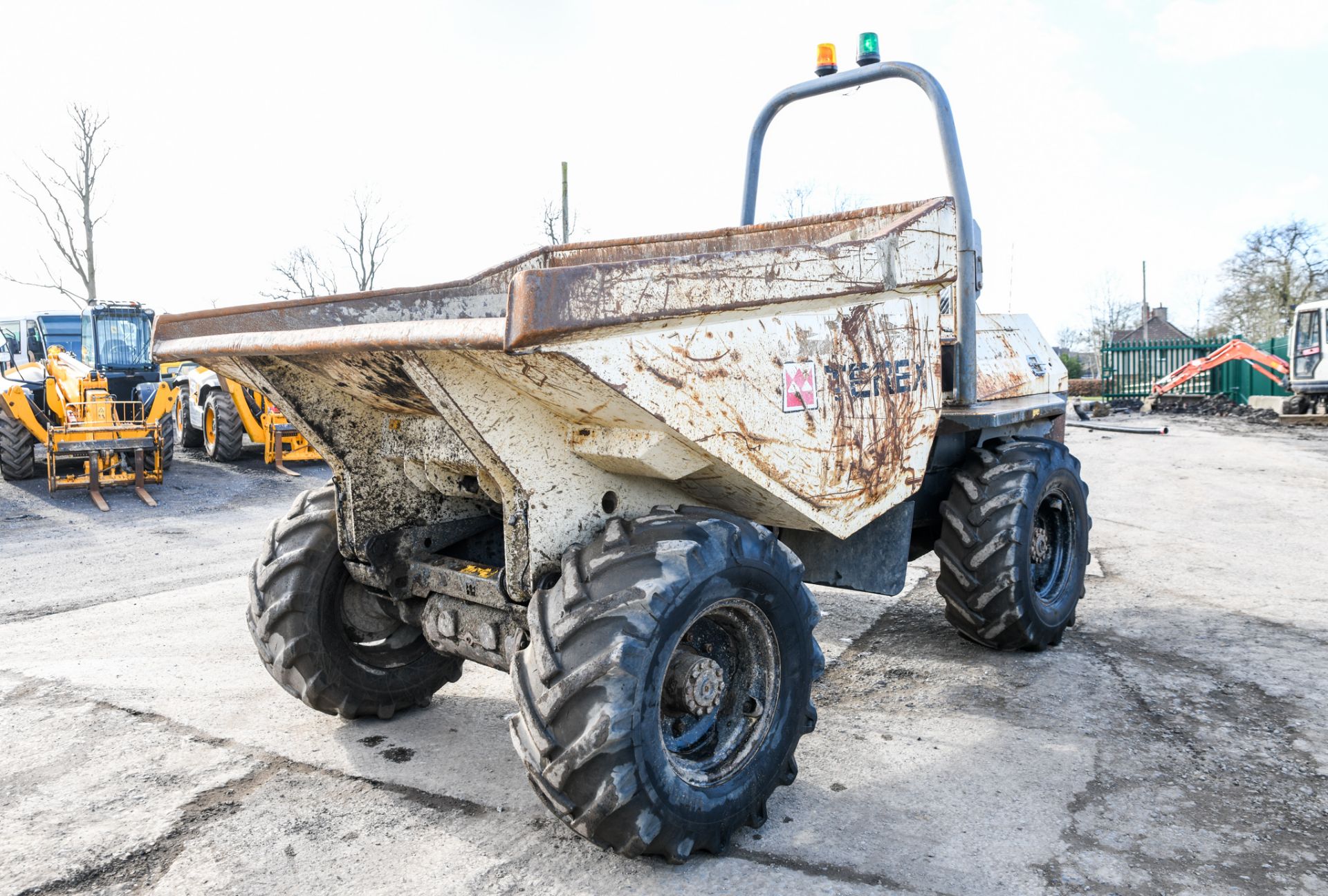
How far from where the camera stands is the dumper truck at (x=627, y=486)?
2477mm

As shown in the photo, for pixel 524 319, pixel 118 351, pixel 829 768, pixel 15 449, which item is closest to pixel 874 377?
pixel 829 768

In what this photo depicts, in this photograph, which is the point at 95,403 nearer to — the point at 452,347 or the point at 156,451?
the point at 156,451

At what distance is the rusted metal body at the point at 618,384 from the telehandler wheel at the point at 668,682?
0.23 m

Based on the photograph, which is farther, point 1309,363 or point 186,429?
point 1309,363

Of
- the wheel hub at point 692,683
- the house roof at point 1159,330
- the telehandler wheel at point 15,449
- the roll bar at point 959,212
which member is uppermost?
the house roof at point 1159,330

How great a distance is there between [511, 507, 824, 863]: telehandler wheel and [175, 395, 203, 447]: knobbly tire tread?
1455cm

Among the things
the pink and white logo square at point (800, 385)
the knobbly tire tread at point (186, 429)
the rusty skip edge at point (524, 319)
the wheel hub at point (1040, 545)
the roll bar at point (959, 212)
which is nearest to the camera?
the rusty skip edge at point (524, 319)

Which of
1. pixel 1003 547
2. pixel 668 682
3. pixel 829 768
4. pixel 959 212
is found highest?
pixel 959 212

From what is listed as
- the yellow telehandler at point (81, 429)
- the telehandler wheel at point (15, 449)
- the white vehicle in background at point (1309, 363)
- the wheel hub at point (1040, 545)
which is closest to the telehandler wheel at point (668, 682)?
the wheel hub at point (1040, 545)

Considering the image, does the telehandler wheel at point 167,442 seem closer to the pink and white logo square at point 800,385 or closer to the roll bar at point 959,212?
the roll bar at point 959,212

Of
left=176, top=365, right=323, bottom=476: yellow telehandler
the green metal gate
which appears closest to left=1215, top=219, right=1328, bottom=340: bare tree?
the green metal gate

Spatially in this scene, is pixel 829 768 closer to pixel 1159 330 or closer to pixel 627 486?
pixel 627 486

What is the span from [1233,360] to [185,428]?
24654 millimetres

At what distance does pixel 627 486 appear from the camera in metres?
3.06
